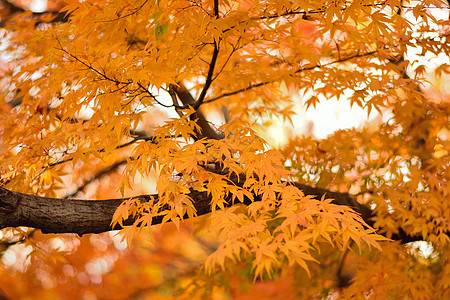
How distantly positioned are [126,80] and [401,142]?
2692mm

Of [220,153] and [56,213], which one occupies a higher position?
[220,153]

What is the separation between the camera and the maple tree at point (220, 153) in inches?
70.7

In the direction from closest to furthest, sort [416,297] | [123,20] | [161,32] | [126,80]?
[161,32]
[126,80]
[123,20]
[416,297]

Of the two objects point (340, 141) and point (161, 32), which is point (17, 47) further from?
point (340, 141)

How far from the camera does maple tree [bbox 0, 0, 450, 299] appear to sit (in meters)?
1.80

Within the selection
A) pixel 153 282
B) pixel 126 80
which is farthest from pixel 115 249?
pixel 126 80

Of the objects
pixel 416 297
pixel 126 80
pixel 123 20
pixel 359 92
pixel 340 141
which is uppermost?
pixel 123 20

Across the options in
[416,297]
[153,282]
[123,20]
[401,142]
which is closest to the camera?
[123,20]

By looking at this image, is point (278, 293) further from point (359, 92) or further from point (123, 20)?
point (123, 20)

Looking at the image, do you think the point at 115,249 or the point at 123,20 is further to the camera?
the point at 115,249

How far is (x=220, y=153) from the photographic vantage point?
185 centimetres

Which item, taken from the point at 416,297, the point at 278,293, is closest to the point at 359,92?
the point at 416,297

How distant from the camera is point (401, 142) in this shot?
11.7 ft

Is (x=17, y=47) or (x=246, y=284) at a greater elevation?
(x=17, y=47)
